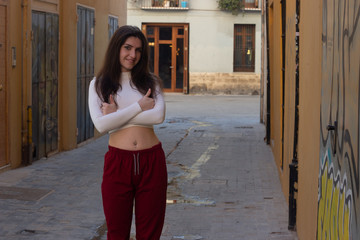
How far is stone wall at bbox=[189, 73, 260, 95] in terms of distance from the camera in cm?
3322

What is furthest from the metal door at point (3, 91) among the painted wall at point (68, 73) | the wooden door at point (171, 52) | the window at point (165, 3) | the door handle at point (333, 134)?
the window at point (165, 3)

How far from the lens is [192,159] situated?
1254cm

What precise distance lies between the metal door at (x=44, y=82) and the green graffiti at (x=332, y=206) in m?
7.76

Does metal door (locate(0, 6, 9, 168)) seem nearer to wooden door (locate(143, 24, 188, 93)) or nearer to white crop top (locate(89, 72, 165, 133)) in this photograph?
white crop top (locate(89, 72, 165, 133))

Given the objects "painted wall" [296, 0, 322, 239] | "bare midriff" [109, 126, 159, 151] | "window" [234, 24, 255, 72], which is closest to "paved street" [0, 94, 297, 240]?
"painted wall" [296, 0, 322, 239]

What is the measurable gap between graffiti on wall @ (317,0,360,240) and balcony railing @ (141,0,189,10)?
28731 mm

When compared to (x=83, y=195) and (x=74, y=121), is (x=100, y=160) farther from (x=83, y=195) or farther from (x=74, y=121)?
(x=83, y=195)

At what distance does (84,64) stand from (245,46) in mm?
19320

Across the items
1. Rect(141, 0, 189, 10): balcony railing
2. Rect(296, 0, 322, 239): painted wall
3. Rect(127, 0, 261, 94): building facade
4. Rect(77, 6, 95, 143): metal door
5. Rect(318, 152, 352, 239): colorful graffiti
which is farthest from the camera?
Rect(127, 0, 261, 94): building facade

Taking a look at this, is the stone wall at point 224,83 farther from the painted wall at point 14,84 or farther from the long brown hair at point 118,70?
the long brown hair at point 118,70

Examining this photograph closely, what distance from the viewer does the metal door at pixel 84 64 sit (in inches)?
557

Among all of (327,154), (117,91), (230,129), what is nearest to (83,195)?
Answer: (117,91)

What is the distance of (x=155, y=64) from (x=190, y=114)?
1113 centimetres

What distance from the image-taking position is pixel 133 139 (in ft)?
14.5
